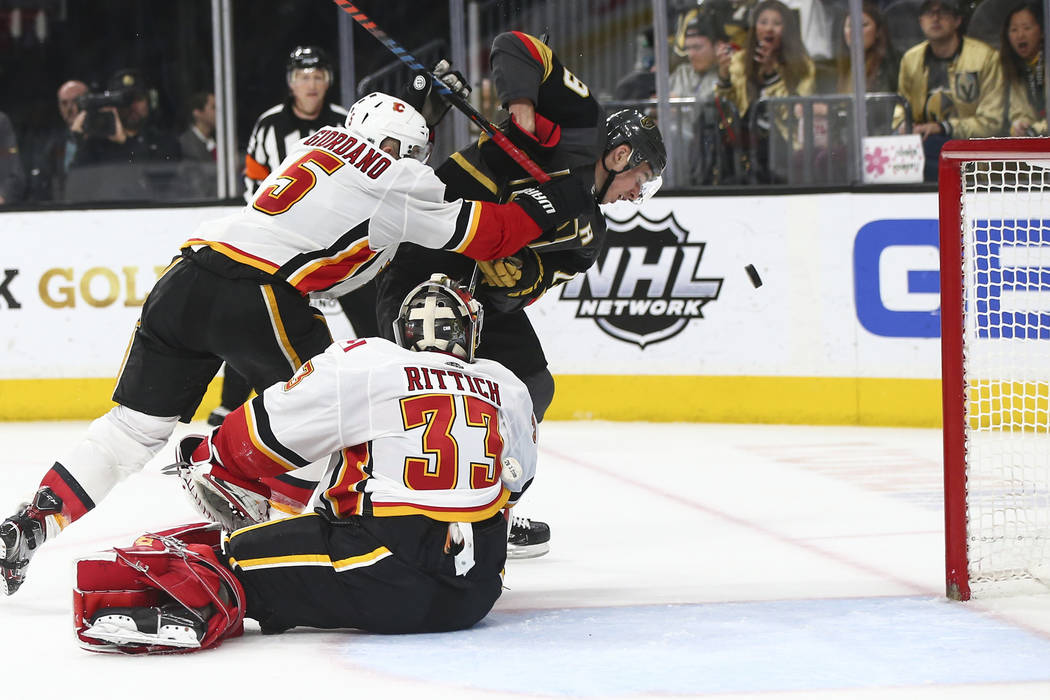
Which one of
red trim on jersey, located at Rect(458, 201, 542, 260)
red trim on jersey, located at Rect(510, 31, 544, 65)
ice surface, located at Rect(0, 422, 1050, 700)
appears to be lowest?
ice surface, located at Rect(0, 422, 1050, 700)

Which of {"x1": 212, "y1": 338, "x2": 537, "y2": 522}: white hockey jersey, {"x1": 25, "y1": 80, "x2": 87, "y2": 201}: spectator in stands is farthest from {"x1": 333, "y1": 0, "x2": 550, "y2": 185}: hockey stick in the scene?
{"x1": 25, "y1": 80, "x2": 87, "y2": 201}: spectator in stands

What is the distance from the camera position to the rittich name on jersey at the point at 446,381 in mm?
2598

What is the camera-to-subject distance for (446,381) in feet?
8.60

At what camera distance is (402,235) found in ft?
10.4

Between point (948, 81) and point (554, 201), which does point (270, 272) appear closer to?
point (554, 201)

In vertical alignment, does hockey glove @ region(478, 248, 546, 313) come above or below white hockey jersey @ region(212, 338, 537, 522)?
above

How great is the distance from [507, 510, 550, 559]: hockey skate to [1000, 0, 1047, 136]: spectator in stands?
3.17 metres

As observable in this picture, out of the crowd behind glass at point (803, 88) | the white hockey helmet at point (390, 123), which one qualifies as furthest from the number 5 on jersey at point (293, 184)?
the crowd behind glass at point (803, 88)

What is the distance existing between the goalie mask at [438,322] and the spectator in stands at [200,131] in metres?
3.87

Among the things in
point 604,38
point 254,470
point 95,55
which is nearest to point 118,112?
point 95,55

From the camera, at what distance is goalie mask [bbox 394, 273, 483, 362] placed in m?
2.66

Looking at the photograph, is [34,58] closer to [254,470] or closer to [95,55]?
[95,55]

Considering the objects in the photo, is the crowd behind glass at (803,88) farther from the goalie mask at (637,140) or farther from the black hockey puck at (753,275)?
the goalie mask at (637,140)

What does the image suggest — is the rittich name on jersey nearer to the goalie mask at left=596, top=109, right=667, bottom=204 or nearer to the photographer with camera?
the goalie mask at left=596, top=109, right=667, bottom=204
